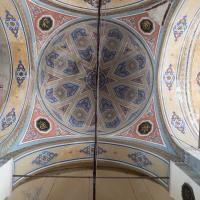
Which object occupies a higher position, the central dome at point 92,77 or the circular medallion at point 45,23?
the circular medallion at point 45,23

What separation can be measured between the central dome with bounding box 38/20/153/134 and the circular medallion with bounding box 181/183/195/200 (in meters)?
3.88

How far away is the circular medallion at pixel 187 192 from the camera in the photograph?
683 centimetres

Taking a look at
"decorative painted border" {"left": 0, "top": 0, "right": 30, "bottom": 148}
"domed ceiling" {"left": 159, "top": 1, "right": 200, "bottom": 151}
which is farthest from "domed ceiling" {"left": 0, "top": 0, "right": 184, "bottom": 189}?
"domed ceiling" {"left": 159, "top": 1, "right": 200, "bottom": 151}

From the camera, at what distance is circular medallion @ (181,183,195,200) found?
6832 millimetres

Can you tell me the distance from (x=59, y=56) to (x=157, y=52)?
3989 mm

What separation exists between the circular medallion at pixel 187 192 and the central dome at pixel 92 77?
3.88 m

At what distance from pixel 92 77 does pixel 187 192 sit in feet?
21.0

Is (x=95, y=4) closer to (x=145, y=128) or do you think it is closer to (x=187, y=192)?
(x=145, y=128)

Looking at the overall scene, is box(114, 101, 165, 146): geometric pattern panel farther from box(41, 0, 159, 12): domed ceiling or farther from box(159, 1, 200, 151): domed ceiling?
box(41, 0, 159, 12): domed ceiling

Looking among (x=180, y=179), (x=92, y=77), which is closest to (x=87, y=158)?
(x=92, y=77)

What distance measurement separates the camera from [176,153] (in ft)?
28.1

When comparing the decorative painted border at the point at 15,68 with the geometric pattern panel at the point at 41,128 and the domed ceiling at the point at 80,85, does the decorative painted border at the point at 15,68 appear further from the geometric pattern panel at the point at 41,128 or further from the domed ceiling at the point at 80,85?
the geometric pattern panel at the point at 41,128

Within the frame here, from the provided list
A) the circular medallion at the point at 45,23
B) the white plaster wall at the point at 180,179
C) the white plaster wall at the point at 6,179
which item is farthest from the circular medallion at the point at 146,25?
the white plaster wall at the point at 6,179

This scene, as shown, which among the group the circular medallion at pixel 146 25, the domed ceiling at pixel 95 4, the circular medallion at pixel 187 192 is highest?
the domed ceiling at pixel 95 4
